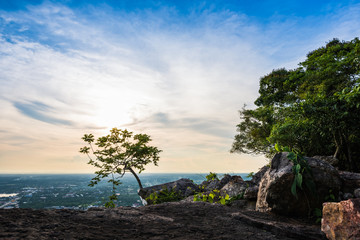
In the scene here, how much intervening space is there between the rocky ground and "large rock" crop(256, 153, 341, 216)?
107cm

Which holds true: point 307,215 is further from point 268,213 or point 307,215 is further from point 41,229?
point 41,229

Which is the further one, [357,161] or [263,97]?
[263,97]

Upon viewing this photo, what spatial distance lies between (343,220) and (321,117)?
7.59m

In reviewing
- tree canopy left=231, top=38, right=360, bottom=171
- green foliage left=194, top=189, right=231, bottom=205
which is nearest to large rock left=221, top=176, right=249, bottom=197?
green foliage left=194, top=189, right=231, bottom=205

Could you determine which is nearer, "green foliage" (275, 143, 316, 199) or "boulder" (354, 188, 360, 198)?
"green foliage" (275, 143, 316, 199)

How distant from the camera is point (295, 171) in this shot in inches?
Result: 181

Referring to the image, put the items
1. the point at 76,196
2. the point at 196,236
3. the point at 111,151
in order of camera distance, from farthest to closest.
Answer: the point at 76,196, the point at 111,151, the point at 196,236

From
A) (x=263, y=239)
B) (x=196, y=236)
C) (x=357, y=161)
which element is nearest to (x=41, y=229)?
(x=196, y=236)

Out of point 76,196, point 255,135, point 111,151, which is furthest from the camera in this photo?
point 76,196

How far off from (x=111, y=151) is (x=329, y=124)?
13.2 metres

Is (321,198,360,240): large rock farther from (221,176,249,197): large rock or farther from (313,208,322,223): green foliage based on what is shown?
(221,176,249,197): large rock

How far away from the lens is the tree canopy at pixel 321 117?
8977mm

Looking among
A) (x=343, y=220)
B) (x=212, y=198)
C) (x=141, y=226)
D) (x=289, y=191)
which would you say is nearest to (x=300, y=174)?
(x=289, y=191)

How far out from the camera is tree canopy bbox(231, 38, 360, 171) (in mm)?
8977
